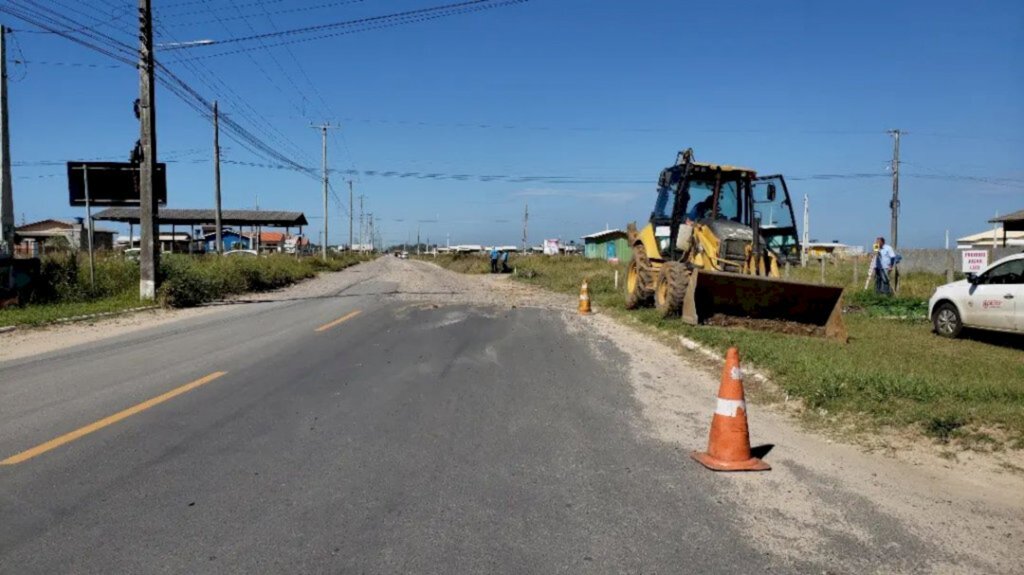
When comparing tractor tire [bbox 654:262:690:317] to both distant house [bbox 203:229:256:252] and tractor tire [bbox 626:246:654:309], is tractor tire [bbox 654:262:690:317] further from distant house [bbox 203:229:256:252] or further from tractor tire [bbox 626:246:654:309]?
distant house [bbox 203:229:256:252]

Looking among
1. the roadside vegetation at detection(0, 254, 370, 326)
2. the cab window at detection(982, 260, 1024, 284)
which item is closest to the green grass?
the roadside vegetation at detection(0, 254, 370, 326)

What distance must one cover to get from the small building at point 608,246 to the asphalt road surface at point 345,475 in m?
64.9

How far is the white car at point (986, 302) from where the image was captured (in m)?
11.9

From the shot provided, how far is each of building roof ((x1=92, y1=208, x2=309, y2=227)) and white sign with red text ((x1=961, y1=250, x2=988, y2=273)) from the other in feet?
164

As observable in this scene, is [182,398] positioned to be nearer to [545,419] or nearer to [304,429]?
[304,429]

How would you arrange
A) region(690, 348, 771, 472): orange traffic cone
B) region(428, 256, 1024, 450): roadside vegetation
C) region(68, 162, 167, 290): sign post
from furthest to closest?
region(68, 162, 167, 290): sign post < region(428, 256, 1024, 450): roadside vegetation < region(690, 348, 771, 472): orange traffic cone

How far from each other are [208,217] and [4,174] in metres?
48.4

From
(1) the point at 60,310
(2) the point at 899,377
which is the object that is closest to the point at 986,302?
(2) the point at 899,377

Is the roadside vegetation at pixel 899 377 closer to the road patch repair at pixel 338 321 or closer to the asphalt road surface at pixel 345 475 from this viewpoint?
the asphalt road surface at pixel 345 475

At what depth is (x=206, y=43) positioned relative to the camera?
19.9m

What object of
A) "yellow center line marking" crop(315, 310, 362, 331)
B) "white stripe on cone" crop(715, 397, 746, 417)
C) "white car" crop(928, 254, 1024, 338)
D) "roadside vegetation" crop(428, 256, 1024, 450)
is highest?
"white car" crop(928, 254, 1024, 338)

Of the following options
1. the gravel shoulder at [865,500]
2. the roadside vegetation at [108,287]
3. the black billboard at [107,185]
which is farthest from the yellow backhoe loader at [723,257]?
the black billboard at [107,185]

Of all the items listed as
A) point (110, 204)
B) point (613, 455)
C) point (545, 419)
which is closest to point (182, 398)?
point (545, 419)

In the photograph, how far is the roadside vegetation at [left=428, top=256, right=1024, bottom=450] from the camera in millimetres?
6328
